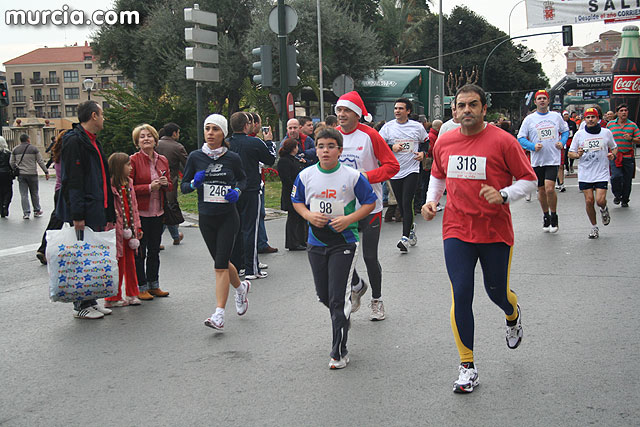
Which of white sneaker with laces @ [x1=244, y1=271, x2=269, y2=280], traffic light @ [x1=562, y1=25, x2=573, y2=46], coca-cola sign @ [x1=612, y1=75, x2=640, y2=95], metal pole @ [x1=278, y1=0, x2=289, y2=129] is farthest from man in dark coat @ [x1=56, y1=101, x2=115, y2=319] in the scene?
traffic light @ [x1=562, y1=25, x2=573, y2=46]

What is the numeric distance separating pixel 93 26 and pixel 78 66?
334 ft

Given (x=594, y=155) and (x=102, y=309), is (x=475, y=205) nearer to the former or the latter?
(x=102, y=309)

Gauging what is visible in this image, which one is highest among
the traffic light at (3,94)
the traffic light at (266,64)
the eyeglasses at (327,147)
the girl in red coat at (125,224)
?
the traffic light at (3,94)

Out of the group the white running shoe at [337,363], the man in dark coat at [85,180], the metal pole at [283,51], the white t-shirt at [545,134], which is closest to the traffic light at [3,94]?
the metal pole at [283,51]

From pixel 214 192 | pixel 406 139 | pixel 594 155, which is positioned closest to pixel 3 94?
pixel 406 139

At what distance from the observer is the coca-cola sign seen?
31984 millimetres

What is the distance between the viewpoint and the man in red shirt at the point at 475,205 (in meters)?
4.68

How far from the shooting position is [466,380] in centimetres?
453

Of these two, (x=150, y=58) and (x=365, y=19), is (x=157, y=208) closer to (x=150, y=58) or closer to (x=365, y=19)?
(x=150, y=58)

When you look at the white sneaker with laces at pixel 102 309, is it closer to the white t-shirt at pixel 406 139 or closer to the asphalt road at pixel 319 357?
the asphalt road at pixel 319 357

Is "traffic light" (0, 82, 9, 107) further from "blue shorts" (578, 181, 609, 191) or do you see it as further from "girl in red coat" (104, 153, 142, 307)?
"blue shorts" (578, 181, 609, 191)

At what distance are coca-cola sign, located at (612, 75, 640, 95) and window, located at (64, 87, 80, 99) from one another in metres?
→ 113

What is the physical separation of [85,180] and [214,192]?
1.22m

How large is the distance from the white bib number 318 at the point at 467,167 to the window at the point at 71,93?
437 ft
